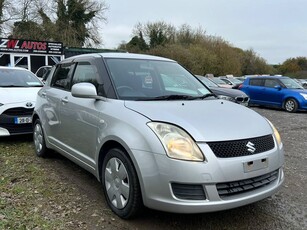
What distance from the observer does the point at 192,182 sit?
2.79 m

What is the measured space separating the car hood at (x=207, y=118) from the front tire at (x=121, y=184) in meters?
0.52

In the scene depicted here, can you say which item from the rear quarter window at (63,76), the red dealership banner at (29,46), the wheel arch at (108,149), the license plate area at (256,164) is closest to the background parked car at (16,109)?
the rear quarter window at (63,76)

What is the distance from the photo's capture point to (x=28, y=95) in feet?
21.9

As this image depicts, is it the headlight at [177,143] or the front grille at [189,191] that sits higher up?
the headlight at [177,143]

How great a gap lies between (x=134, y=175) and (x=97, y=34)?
38.1 metres

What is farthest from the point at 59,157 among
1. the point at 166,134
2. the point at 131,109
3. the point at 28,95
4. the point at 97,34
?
the point at 97,34

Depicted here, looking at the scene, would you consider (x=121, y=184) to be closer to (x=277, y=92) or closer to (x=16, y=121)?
(x=16, y=121)

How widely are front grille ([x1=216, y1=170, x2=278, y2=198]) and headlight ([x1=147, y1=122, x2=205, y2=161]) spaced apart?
34cm

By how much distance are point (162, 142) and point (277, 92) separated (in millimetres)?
12116

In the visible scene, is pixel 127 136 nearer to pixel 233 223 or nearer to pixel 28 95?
pixel 233 223

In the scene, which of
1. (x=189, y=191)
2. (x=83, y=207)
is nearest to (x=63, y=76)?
(x=83, y=207)

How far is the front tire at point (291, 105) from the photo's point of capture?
43.3 feet

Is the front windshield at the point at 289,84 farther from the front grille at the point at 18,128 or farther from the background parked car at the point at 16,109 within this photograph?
the front grille at the point at 18,128

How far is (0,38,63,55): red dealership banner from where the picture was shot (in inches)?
941
